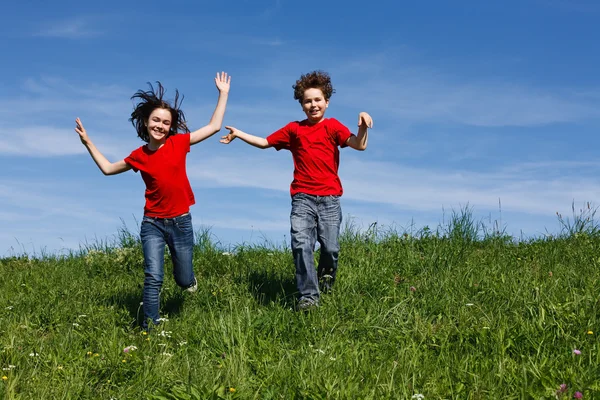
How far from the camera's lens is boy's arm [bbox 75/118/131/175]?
678cm

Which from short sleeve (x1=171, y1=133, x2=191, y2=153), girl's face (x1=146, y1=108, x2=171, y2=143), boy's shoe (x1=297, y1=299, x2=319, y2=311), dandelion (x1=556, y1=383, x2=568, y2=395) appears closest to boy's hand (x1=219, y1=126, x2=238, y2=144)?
short sleeve (x1=171, y1=133, x2=191, y2=153)

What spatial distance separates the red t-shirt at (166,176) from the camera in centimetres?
645

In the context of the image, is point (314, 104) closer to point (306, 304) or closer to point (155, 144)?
point (155, 144)

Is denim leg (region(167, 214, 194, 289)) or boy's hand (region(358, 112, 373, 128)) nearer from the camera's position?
boy's hand (region(358, 112, 373, 128))

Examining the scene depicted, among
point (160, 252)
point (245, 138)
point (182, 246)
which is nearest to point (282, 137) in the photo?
point (245, 138)

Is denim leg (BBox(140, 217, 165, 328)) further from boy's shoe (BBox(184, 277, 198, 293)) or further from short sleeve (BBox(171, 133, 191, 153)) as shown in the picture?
short sleeve (BBox(171, 133, 191, 153))

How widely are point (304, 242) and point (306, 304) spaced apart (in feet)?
2.06

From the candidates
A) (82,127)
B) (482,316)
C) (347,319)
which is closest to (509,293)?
(482,316)

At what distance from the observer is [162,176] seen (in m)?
6.47

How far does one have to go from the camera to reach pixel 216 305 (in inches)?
251

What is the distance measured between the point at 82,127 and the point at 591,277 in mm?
5747

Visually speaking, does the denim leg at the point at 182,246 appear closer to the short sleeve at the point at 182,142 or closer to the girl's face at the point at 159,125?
the short sleeve at the point at 182,142

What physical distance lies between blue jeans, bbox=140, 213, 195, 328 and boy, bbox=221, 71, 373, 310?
1.08 m

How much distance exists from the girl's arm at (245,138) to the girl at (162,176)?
5.6 inches
